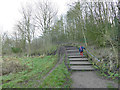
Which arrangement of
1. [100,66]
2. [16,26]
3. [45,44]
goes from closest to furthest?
1. [100,66]
2. [45,44]
3. [16,26]

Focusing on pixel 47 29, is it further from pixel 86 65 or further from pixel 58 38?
pixel 86 65

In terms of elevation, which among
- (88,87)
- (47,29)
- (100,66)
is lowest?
(88,87)

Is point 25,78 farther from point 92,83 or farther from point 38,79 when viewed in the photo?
point 92,83

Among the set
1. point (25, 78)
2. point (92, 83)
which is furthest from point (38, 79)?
point (92, 83)

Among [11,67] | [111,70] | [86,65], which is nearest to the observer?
[111,70]

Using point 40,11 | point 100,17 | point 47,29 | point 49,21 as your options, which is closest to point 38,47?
point 47,29

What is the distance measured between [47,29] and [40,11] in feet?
16.3

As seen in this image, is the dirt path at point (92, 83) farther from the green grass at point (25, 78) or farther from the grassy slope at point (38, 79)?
the green grass at point (25, 78)

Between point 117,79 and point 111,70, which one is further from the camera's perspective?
point 111,70

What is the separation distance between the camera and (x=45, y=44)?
18.4 meters

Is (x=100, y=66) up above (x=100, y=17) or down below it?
below

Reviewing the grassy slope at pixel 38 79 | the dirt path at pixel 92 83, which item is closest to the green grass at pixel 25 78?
the grassy slope at pixel 38 79

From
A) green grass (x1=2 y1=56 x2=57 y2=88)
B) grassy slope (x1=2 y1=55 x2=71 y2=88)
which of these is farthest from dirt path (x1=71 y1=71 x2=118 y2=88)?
green grass (x1=2 y1=56 x2=57 y2=88)

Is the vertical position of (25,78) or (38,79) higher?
(38,79)
